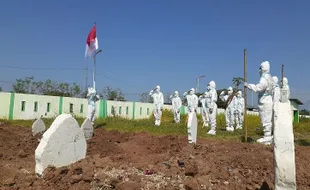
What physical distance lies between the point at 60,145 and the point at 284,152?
134 inches

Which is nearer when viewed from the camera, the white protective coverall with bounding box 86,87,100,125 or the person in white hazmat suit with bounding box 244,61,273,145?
the person in white hazmat suit with bounding box 244,61,273,145

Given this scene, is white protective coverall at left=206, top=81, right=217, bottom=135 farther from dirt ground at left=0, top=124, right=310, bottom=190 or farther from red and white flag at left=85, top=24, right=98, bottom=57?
red and white flag at left=85, top=24, right=98, bottom=57

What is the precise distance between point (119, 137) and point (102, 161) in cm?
557

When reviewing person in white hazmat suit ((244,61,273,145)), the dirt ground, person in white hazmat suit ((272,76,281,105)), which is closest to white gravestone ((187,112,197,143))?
the dirt ground

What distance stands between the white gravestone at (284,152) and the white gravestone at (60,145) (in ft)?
10.8

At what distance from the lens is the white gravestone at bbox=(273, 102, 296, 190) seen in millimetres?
3871

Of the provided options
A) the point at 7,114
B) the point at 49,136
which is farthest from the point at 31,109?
Result: the point at 49,136

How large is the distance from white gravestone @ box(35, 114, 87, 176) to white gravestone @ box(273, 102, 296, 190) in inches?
130

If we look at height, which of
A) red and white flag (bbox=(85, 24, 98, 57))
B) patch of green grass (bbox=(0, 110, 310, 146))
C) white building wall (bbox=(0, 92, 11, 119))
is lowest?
patch of green grass (bbox=(0, 110, 310, 146))

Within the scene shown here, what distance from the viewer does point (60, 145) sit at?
528 centimetres

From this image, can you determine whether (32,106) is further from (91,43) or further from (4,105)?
(91,43)

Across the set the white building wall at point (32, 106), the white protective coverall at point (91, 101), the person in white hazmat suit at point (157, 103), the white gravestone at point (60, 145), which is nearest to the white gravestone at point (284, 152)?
the white gravestone at point (60, 145)

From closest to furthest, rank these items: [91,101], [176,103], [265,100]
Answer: [265,100], [91,101], [176,103]

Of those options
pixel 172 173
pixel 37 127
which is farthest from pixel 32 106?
pixel 172 173
